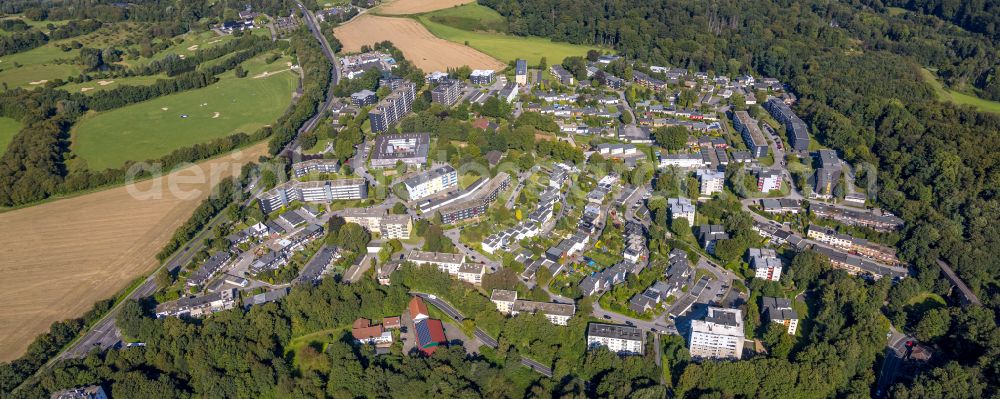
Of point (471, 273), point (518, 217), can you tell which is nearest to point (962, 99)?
point (518, 217)

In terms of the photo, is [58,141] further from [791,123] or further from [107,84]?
[791,123]

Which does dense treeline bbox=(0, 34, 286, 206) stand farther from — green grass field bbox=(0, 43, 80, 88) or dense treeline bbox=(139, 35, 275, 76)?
green grass field bbox=(0, 43, 80, 88)

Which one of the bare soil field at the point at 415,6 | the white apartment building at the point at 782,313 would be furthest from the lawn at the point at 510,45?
the white apartment building at the point at 782,313

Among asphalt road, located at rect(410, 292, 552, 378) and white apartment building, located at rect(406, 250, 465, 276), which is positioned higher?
white apartment building, located at rect(406, 250, 465, 276)

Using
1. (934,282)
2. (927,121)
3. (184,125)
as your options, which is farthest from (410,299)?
(927,121)

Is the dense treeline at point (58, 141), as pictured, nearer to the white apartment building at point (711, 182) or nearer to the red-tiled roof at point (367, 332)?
the red-tiled roof at point (367, 332)

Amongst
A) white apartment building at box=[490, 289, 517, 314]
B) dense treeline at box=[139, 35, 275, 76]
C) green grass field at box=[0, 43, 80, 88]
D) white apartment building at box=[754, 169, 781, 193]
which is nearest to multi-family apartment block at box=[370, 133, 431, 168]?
white apartment building at box=[490, 289, 517, 314]
